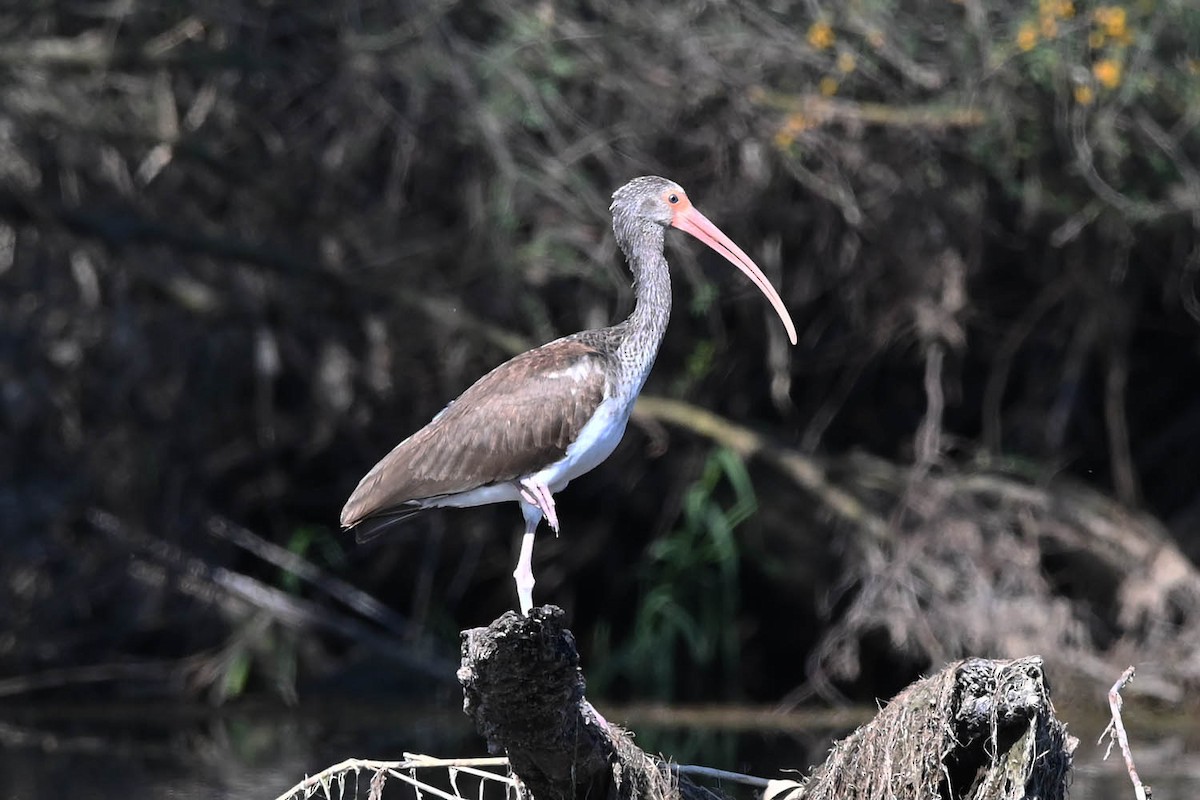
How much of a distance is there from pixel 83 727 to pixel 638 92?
16.3ft

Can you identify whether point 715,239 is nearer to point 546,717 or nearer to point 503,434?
point 503,434

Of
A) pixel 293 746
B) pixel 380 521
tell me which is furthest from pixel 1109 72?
pixel 293 746

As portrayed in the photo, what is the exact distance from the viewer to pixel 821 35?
1062cm

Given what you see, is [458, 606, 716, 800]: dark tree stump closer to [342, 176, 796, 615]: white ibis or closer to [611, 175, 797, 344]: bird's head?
[342, 176, 796, 615]: white ibis

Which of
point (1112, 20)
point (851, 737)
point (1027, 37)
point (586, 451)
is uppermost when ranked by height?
point (1112, 20)

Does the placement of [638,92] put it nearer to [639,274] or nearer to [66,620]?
[639,274]

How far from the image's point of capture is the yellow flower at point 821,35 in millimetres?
10633

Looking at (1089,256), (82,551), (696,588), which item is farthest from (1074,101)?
(82,551)

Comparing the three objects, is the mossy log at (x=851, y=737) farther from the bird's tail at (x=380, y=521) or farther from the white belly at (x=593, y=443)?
the bird's tail at (x=380, y=521)

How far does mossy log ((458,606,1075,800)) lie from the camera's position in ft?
17.2

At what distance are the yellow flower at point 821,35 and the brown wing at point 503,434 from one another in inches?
143

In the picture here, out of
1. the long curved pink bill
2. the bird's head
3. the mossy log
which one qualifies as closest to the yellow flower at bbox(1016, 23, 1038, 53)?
the long curved pink bill

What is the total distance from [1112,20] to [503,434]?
4446 mm

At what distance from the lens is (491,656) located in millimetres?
5176
